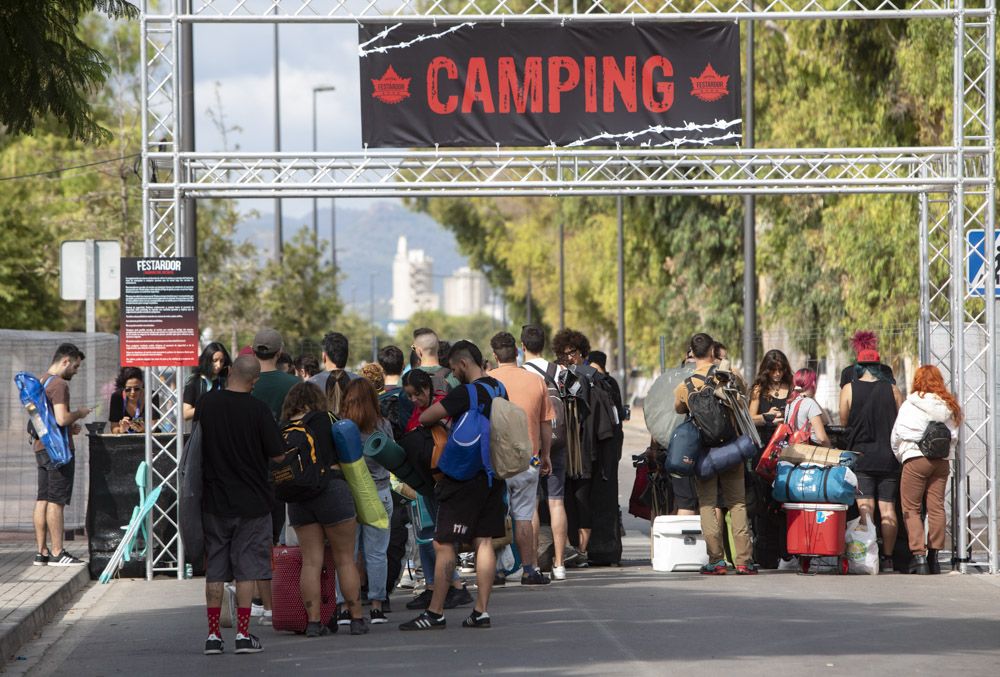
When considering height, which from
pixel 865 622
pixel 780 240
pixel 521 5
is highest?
pixel 521 5

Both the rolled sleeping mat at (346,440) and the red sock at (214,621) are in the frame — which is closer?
the red sock at (214,621)

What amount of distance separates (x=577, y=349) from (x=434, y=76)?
2771mm

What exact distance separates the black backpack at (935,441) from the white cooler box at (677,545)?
6.54 feet

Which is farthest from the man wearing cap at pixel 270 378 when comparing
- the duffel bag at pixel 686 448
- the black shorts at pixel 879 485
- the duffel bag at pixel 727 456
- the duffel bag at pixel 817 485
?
the black shorts at pixel 879 485

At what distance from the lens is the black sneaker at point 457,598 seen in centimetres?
1143

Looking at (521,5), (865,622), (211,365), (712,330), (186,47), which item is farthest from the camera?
(521,5)

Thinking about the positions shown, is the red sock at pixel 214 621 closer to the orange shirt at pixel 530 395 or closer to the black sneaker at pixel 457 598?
the black sneaker at pixel 457 598

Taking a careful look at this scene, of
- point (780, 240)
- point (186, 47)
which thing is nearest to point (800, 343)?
point (780, 240)

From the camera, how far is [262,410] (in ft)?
31.4

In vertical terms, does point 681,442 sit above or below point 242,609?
above

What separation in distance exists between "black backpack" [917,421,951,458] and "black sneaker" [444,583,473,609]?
4165 mm

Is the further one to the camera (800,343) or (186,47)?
(800,343)

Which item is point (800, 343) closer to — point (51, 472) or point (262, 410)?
point (51, 472)

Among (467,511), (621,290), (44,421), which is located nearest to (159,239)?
(44,421)
